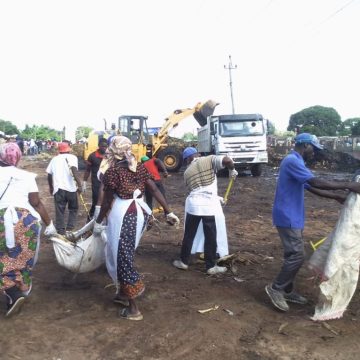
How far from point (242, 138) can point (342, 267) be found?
15.7 metres

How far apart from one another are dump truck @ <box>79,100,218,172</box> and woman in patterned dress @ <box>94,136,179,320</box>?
621 inches

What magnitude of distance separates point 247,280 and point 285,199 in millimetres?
1383

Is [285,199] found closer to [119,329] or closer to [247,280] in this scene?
[247,280]

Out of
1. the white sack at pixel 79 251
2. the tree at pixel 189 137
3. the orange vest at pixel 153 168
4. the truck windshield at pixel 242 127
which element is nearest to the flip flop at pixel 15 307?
the white sack at pixel 79 251

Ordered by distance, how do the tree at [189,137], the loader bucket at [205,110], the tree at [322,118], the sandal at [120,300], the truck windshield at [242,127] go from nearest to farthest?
1. the sandal at [120,300]
2. the truck windshield at [242,127]
3. the loader bucket at [205,110]
4. the tree at [189,137]
5. the tree at [322,118]

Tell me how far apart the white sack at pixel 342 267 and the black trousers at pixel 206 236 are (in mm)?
1694

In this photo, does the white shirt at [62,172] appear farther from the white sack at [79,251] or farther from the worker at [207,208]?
the white sack at [79,251]

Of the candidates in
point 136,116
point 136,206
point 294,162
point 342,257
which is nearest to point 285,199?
point 294,162

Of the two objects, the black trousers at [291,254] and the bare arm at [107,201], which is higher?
the bare arm at [107,201]

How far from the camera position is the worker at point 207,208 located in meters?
5.47

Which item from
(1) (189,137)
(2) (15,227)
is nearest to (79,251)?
(2) (15,227)

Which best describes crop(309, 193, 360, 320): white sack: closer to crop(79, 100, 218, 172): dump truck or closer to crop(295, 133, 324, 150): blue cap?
crop(295, 133, 324, 150): blue cap

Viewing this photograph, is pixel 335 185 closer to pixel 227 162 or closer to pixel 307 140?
pixel 307 140

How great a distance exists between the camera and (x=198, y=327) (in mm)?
3951
